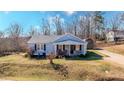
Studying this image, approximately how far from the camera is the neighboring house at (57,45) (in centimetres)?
605

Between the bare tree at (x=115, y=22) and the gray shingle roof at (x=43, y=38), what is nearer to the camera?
the bare tree at (x=115, y=22)

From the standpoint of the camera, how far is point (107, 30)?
6.00m

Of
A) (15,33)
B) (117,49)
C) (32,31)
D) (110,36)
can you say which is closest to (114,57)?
(117,49)

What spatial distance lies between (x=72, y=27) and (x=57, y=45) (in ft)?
1.16

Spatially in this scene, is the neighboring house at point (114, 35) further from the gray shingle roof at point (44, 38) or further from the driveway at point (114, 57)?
the gray shingle roof at point (44, 38)

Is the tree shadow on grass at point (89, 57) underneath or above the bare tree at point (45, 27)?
underneath

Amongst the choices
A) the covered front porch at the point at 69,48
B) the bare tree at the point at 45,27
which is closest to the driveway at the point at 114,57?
the covered front porch at the point at 69,48

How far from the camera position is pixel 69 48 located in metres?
6.09

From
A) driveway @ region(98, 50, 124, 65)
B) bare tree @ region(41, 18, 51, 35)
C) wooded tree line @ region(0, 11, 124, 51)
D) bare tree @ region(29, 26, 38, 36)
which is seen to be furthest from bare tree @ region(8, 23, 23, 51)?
driveway @ region(98, 50, 124, 65)

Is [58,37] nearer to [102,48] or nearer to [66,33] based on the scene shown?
[66,33]

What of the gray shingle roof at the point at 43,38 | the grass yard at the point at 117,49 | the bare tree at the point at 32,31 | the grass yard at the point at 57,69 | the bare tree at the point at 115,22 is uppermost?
the bare tree at the point at 115,22
